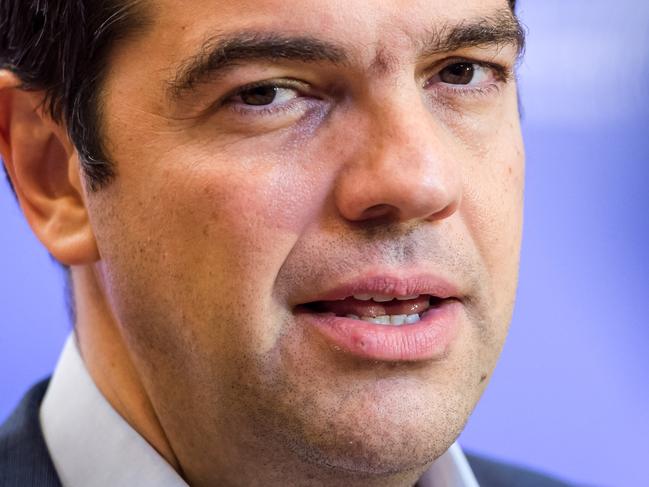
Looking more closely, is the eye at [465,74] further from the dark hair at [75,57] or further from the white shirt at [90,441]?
the white shirt at [90,441]

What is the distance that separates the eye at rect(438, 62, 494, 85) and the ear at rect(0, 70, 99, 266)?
22.9 inches

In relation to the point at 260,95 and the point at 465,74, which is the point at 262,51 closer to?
the point at 260,95

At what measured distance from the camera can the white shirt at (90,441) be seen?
1581 mm

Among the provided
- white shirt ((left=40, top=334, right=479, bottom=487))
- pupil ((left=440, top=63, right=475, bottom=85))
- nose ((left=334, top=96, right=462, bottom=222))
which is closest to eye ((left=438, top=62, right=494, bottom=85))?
pupil ((left=440, top=63, right=475, bottom=85))

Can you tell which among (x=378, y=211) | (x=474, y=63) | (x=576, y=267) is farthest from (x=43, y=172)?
(x=576, y=267)

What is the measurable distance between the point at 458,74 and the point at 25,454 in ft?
2.90

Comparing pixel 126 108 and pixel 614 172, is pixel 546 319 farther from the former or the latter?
pixel 126 108

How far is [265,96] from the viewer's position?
4.81ft

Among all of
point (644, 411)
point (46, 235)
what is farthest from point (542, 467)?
point (46, 235)

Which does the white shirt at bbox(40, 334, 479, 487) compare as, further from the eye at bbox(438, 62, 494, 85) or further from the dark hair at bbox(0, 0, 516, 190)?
the eye at bbox(438, 62, 494, 85)

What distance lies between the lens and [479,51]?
158 centimetres

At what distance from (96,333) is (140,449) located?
21 centimetres

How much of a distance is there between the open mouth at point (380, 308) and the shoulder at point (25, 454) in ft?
1.64

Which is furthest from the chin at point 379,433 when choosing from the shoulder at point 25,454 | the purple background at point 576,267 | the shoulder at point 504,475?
the purple background at point 576,267
